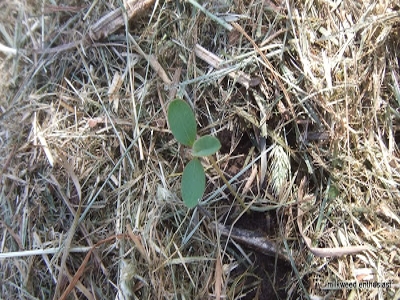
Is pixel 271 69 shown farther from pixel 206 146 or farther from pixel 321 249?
pixel 321 249

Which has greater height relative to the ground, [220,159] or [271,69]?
[271,69]

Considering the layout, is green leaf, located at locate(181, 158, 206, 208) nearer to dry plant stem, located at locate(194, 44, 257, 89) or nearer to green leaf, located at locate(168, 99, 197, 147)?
green leaf, located at locate(168, 99, 197, 147)

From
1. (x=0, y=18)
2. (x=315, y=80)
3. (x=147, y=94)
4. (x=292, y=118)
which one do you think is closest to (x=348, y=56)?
(x=315, y=80)

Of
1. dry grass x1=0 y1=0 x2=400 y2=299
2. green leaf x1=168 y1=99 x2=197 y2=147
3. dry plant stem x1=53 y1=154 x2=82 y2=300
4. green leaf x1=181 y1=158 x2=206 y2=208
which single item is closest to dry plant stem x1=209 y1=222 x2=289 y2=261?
dry grass x1=0 y1=0 x2=400 y2=299

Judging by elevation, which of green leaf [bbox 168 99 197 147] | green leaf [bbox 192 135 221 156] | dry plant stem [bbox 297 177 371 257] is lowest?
dry plant stem [bbox 297 177 371 257]

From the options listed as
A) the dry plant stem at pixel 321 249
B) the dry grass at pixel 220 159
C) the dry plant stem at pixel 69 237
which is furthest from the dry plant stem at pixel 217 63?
the dry plant stem at pixel 69 237

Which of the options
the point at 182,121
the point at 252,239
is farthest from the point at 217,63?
the point at 252,239

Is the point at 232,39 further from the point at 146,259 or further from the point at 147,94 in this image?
the point at 146,259
